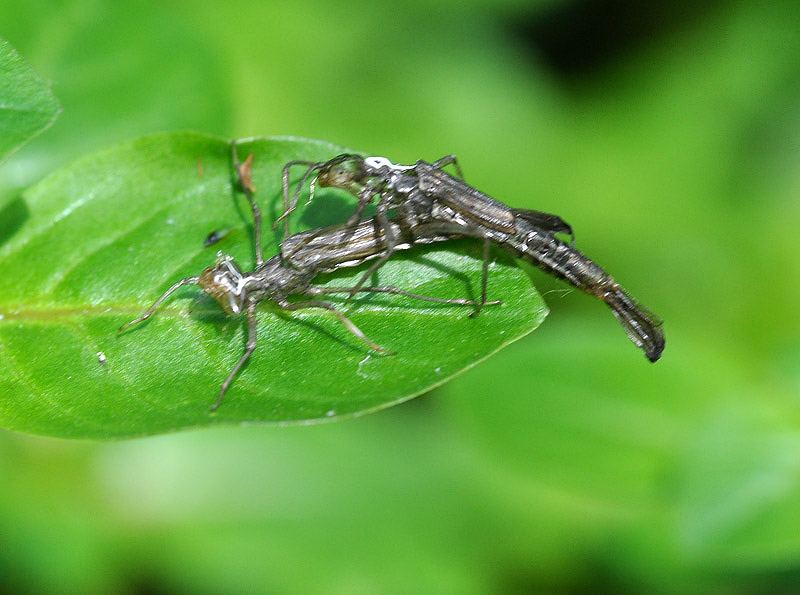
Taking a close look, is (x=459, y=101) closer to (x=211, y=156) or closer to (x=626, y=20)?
(x=626, y=20)

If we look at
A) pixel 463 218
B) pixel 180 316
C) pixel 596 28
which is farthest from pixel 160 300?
pixel 596 28

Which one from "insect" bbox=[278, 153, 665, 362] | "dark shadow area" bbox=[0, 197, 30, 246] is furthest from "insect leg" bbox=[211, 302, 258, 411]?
"dark shadow area" bbox=[0, 197, 30, 246]

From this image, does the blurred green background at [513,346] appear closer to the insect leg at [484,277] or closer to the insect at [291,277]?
the insect leg at [484,277]

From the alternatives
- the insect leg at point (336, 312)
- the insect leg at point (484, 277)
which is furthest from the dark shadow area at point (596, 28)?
the insect leg at point (336, 312)

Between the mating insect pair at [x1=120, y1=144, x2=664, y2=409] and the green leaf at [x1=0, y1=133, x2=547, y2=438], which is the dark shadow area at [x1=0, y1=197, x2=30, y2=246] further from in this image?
the mating insect pair at [x1=120, y1=144, x2=664, y2=409]

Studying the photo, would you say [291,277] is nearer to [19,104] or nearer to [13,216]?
[13,216]
